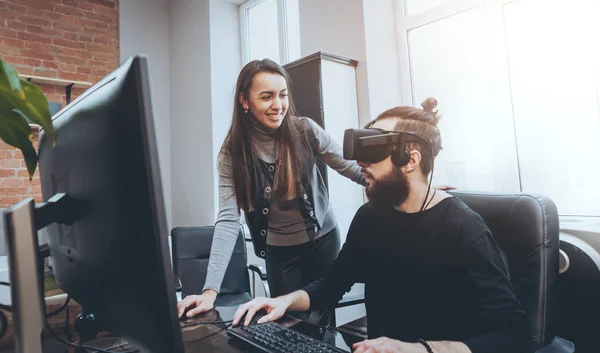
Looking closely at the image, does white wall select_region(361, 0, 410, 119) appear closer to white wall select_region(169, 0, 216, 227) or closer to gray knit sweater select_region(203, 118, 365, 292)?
gray knit sweater select_region(203, 118, 365, 292)

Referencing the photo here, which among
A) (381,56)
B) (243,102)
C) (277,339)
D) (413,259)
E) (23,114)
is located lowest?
(277,339)

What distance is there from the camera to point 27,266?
1.99 ft

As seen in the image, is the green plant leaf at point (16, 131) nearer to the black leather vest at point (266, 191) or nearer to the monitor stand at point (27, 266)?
the monitor stand at point (27, 266)

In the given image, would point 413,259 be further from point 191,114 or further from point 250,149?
point 191,114

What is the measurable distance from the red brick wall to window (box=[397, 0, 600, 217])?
303 cm

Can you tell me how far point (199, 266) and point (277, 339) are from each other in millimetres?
1629

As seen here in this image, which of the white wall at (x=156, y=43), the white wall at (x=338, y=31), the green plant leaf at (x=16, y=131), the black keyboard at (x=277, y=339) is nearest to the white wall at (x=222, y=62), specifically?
the white wall at (x=156, y=43)

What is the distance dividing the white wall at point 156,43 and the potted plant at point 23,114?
3.79m

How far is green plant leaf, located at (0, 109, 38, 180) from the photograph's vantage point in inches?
24.1

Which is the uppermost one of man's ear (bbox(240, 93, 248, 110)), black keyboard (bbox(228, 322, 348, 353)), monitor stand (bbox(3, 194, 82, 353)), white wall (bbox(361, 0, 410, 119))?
white wall (bbox(361, 0, 410, 119))

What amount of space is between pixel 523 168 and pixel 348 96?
3.41 feet

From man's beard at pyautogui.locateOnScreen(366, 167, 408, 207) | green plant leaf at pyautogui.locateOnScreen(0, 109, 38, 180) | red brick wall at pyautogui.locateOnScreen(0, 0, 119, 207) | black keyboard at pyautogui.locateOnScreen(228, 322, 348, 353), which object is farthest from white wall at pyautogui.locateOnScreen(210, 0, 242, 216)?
green plant leaf at pyautogui.locateOnScreen(0, 109, 38, 180)

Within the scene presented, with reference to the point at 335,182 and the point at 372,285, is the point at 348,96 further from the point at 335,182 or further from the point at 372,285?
the point at 372,285

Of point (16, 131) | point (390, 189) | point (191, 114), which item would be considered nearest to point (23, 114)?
point (16, 131)
